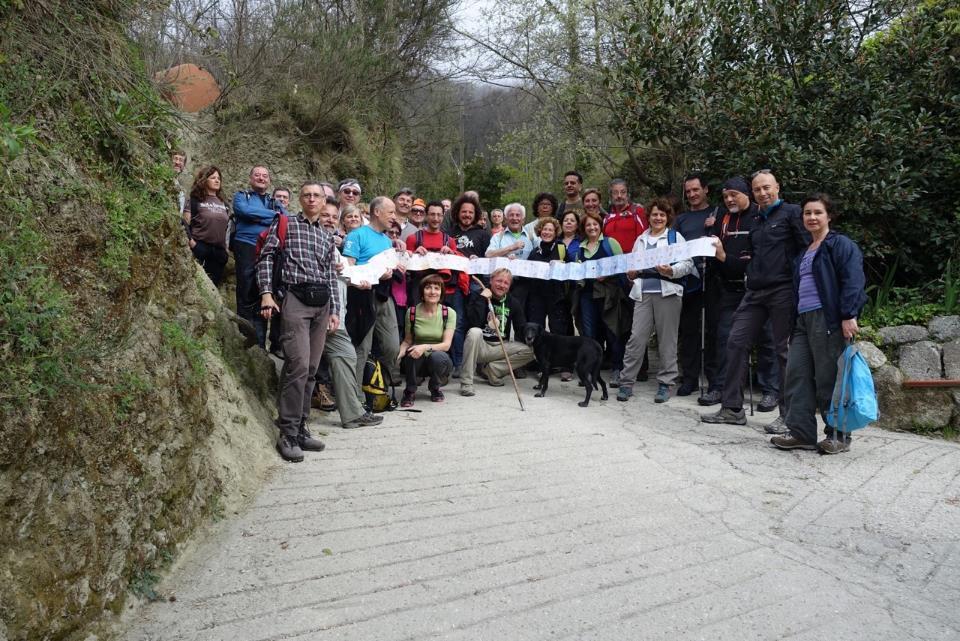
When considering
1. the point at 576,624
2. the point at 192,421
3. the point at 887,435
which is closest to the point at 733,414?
the point at 887,435

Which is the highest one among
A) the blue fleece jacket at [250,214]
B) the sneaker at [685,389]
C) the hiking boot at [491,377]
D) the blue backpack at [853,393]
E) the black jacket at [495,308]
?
the blue fleece jacket at [250,214]

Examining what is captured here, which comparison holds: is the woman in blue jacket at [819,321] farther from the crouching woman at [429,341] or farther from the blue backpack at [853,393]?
the crouching woman at [429,341]

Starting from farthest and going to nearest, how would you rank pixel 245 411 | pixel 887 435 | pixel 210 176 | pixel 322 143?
pixel 322 143 → pixel 210 176 → pixel 887 435 → pixel 245 411

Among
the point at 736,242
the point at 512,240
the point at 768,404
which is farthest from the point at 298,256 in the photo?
the point at 768,404

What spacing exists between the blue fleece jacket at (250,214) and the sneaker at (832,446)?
20.2 feet

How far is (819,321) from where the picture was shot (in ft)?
19.9

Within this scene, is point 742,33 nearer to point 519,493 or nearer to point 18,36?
point 519,493

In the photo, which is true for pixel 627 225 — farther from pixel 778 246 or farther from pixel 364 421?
pixel 364 421

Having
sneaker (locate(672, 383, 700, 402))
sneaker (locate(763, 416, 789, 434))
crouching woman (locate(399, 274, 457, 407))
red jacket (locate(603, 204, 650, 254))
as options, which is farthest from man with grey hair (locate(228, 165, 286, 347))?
sneaker (locate(763, 416, 789, 434))

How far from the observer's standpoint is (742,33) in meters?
9.56

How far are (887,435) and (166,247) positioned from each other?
665 cm

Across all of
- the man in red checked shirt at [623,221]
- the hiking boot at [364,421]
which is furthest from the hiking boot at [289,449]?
the man in red checked shirt at [623,221]

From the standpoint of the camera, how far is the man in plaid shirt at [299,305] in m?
5.58

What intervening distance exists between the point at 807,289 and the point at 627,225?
3.40 meters
